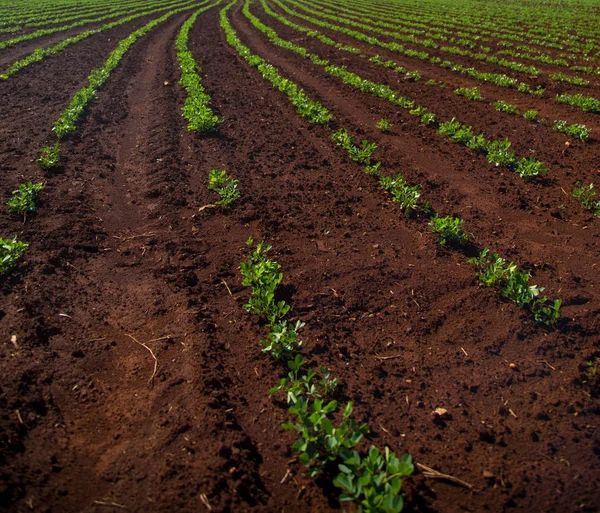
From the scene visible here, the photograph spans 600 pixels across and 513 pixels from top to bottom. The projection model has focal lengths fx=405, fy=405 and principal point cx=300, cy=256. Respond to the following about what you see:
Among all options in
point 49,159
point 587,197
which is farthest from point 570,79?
point 49,159

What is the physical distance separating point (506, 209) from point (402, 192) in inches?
68.3

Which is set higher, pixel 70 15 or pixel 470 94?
pixel 70 15

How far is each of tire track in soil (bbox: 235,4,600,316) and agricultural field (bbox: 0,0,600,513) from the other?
5 centimetres

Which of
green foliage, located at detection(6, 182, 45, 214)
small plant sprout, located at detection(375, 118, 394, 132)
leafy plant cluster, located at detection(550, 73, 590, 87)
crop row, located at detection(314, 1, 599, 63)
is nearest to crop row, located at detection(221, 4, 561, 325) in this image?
small plant sprout, located at detection(375, 118, 394, 132)

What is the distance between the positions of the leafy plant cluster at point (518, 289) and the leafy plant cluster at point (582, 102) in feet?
30.3

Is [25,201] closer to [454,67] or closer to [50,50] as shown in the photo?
[454,67]

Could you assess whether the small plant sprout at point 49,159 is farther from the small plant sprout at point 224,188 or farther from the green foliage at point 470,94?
→ the green foliage at point 470,94

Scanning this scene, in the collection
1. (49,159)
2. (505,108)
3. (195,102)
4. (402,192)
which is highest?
(195,102)

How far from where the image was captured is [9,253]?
16.5 feet

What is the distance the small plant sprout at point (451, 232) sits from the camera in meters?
5.67

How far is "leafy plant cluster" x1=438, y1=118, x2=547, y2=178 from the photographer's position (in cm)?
761

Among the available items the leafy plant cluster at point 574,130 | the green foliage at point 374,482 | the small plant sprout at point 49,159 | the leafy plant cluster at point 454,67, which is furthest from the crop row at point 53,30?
the green foliage at point 374,482

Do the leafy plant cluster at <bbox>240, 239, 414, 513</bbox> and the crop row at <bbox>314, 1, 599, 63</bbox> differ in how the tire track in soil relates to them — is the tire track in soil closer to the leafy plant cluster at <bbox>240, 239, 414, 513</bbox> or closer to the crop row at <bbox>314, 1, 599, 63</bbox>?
the leafy plant cluster at <bbox>240, 239, 414, 513</bbox>

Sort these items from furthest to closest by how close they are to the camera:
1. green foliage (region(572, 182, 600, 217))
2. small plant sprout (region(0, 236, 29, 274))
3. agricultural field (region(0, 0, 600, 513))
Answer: green foliage (region(572, 182, 600, 217)) < small plant sprout (region(0, 236, 29, 274)) < agricultural field (region(0, 0, 600, 513))
